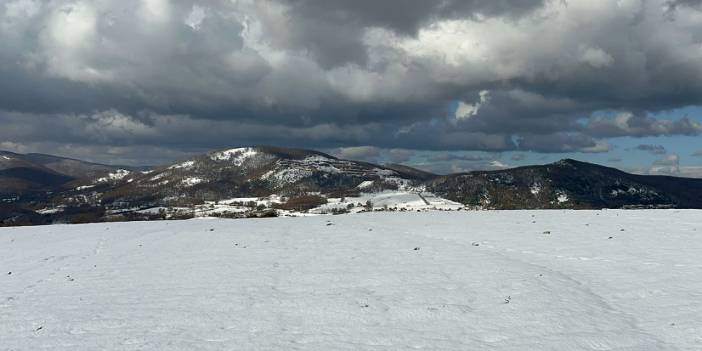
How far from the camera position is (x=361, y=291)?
16.3m

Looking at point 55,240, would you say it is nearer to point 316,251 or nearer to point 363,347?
point 316,251

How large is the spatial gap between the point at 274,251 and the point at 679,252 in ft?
65.8

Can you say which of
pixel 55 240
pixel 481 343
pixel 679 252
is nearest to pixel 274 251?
pixel 481 343

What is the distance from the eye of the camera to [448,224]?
3653 centimetres

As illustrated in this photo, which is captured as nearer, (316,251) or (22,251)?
(316,251)

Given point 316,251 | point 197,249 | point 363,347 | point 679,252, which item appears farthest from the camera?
point 197,249

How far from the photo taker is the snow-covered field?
11.8m

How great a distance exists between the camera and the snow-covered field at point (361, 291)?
38.8 feet

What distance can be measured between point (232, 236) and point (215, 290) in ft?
48.9

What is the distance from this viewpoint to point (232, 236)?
103 feet

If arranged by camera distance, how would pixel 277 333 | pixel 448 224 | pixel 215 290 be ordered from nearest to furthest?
pixel 277 333
pixel 215 290
pixel 448 224

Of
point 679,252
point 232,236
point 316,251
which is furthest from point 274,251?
point 679,252

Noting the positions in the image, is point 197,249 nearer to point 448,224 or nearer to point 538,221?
point 448,224

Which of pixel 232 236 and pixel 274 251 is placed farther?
pixel 232 236
